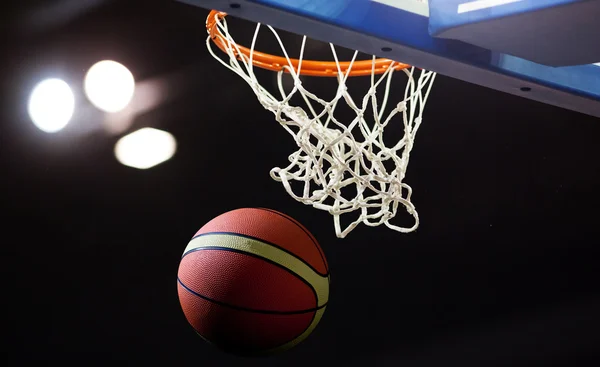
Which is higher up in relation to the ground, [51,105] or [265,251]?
[51,105]

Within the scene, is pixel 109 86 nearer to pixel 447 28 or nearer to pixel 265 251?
pixel 265 251

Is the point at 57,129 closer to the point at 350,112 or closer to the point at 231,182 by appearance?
the point at 231,182

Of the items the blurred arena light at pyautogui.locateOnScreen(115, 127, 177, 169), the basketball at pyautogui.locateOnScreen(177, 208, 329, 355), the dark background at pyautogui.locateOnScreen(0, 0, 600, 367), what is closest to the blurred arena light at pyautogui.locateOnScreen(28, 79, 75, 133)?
the dark background at pyautogui.locateOnScreen(0, 0, 600, 367)

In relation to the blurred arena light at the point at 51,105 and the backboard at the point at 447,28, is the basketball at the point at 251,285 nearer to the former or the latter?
the backboard at the point at 447,28

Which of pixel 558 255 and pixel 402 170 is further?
pixel 558 255

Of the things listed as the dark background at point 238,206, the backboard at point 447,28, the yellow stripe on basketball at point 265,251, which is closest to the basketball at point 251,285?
the yellow stripe on basketball at point 265,251

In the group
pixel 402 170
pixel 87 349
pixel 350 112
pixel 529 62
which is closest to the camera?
pixel 529 62

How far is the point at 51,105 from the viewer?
271 centimetres

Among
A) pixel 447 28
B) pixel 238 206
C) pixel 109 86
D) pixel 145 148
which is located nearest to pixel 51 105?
pixel 109 86

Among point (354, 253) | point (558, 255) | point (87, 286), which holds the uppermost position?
point (558, 255)

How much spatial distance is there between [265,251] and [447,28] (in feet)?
1.89

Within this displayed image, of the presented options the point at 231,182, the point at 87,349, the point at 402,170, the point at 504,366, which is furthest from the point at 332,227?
the point at 402,170

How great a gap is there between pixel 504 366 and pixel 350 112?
1.11 meters

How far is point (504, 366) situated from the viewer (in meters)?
2.80
